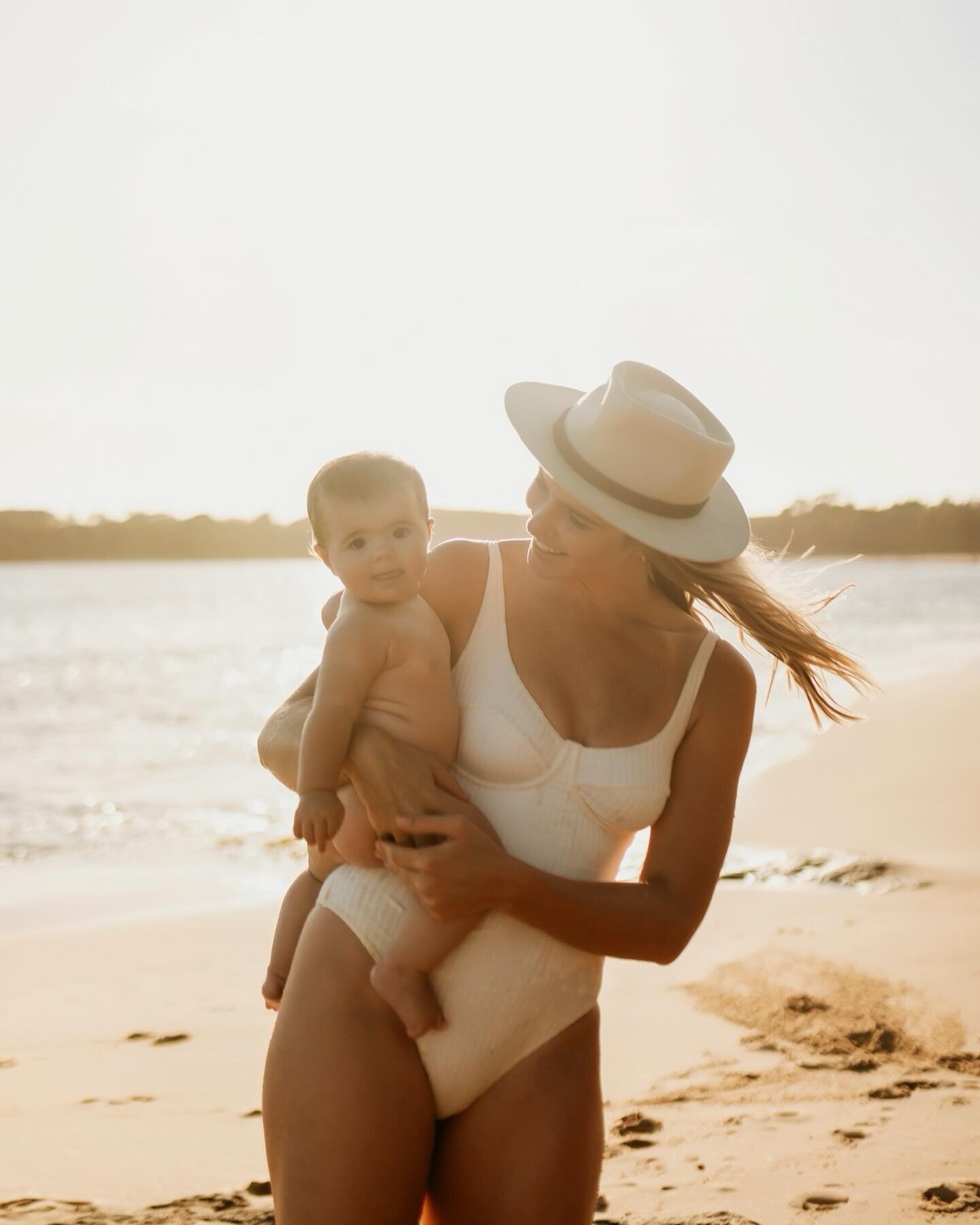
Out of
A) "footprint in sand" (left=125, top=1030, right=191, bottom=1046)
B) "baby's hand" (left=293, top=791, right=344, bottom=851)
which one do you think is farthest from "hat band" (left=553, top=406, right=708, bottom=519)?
"footprint in sand" (left=125, top=1030, right=191, bottom=1046)

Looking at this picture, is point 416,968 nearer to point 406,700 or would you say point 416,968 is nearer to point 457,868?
point 457,868

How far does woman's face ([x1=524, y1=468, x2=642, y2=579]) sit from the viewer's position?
2.68 meters

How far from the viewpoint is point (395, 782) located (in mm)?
2445

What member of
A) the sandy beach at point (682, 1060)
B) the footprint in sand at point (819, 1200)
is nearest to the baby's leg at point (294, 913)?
the sandy beach at point (682, 1060)

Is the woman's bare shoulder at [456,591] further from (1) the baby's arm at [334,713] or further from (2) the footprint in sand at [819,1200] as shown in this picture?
(2) the footprint in sand at [819,1200]

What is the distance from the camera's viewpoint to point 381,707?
104 inches

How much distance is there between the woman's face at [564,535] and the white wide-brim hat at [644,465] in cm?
6

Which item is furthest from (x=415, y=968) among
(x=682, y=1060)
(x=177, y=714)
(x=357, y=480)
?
(x=177, y=714)

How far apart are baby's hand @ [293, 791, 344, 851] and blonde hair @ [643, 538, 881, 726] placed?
0.92 m

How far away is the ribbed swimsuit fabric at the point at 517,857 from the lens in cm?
248

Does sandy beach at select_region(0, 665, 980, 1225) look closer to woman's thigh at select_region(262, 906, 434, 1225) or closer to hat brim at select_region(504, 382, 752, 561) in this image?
woman's thigh at select_region(262, 906, 434, 1225)

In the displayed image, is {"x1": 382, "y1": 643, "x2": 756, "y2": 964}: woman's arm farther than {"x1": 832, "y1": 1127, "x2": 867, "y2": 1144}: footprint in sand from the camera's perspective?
No

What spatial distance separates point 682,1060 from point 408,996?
2742 millimetres

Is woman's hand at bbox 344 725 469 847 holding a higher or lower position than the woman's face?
lower
